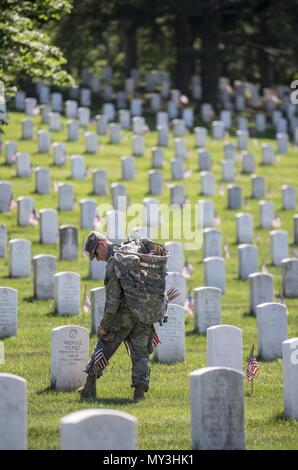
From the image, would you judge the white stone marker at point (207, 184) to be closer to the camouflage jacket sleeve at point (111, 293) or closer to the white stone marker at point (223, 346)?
the white stone marker at point (223, 346)

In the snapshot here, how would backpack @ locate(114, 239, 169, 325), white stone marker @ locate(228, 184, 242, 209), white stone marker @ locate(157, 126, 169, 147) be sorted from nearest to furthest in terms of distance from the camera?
backpack @ locate(114, 239, 169, 325)
white stone marker @ locate(228, 184, 242, 209)
white stone marker @ locate(157, 126, 169, 147)

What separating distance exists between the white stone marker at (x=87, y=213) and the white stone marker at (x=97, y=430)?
1704 centimetres

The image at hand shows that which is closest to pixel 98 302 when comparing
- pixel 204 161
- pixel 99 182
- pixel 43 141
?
pixel 99 182

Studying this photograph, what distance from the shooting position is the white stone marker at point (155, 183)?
30.4 metres

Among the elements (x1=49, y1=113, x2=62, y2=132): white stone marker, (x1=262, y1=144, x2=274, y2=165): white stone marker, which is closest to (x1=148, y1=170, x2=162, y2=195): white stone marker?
(x1=262, y1=144, x2=274, y2=165): white stone marker

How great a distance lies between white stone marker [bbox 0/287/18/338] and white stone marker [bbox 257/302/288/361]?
3224 millimetres

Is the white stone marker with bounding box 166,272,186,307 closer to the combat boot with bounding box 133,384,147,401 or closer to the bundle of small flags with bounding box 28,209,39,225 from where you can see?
the combat boot with bounding box 133,384,147,401

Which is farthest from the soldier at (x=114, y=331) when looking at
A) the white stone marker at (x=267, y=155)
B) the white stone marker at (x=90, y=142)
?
the white stone marker at (x=267, y=155)

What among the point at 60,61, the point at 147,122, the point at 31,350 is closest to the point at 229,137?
the point at 147,122

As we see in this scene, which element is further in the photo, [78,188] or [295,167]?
[295,167]

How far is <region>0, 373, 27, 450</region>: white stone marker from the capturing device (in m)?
10.6

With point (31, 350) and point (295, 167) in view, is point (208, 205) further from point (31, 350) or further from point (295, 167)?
point (31, 350)

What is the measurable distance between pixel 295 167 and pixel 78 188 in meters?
8.27

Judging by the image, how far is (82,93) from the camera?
139 ft
